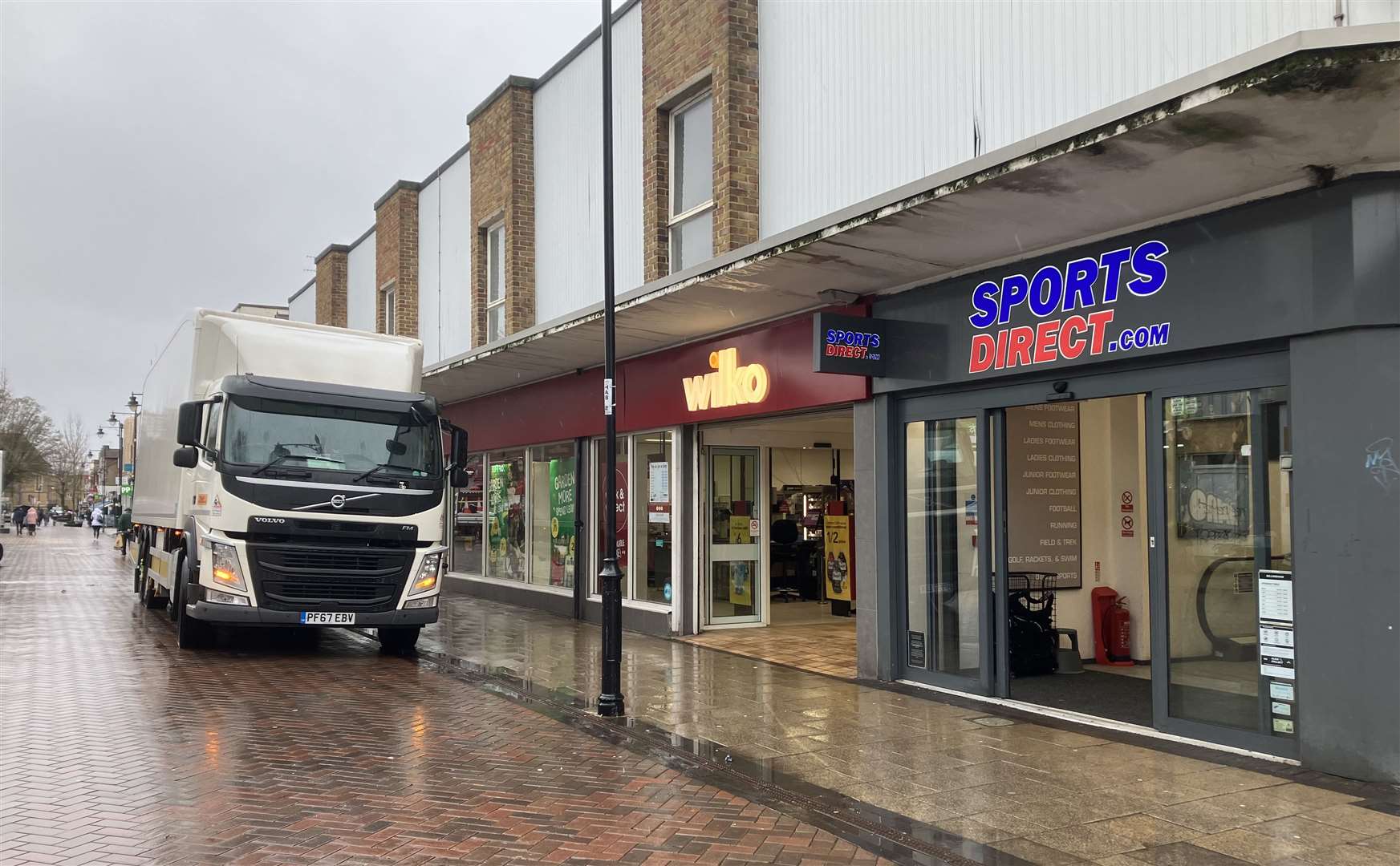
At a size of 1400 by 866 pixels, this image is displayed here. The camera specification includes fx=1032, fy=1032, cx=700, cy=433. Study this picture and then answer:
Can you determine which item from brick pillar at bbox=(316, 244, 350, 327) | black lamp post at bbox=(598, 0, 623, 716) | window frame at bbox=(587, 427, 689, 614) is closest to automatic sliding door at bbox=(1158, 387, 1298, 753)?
black lamp post at bbox=(598, 0, 623, 716)

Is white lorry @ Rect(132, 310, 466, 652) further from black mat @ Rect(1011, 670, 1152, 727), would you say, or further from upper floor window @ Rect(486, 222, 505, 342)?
black mat @ Rect(1011, 670, 1152, 727)

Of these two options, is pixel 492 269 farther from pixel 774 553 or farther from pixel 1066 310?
pixel 1066 310

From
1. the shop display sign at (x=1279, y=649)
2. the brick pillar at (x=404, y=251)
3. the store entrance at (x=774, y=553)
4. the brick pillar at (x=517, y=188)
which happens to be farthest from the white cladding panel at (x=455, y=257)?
the shop display sign at (x=1279, y=649)

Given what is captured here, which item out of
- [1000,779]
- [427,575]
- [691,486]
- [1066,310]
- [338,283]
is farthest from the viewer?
[338,283]

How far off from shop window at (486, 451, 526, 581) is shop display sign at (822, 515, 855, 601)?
514 centimetres

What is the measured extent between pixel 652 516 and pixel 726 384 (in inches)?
104

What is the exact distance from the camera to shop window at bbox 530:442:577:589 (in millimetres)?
15766

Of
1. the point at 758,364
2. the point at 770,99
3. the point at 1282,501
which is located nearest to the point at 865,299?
the point at 758,364

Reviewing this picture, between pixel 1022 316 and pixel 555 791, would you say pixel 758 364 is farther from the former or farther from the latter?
pixel 555 791

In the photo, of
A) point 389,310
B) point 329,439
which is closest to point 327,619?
point 329,439

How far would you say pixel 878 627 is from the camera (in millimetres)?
9609

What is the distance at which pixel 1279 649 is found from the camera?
6.52 meters

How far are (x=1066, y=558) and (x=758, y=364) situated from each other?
376 cm

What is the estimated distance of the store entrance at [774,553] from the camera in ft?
40.5
